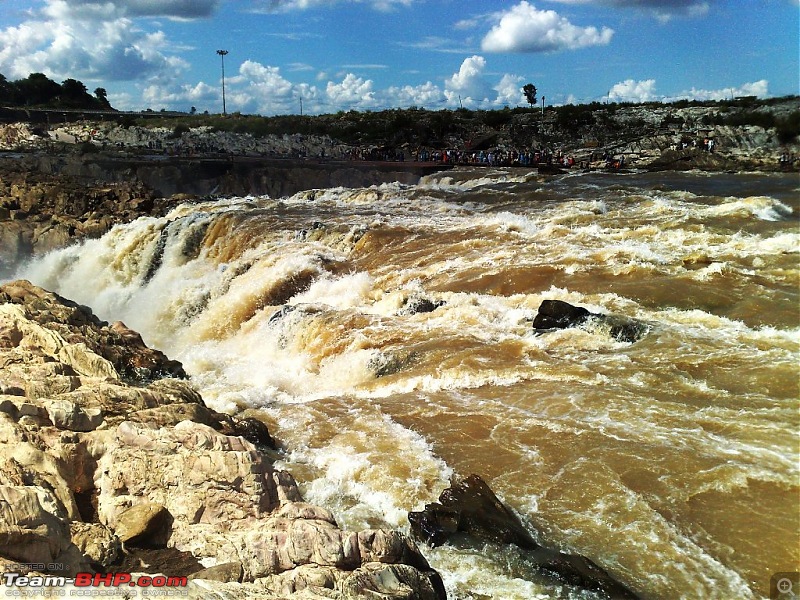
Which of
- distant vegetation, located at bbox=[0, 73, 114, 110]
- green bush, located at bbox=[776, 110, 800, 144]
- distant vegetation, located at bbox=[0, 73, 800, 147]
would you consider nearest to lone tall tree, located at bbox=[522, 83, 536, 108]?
distant vegetation, located at bbox=[0, 73, 800, 147]

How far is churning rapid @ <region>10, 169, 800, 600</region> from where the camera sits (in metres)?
5.58

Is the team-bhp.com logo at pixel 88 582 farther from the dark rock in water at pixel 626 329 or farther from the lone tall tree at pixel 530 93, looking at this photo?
the lone tall tree at pixel 530 93

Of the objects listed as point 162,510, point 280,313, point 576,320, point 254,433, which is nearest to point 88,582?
point 162,510

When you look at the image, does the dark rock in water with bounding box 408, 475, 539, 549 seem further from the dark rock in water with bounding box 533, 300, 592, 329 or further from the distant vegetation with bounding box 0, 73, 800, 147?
the distant vegetation with bounding box 0, 73, 800, 147

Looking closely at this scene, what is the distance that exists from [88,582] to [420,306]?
8.24 metres

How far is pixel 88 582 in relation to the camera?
11.2 feet

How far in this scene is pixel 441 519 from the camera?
5.41 meters

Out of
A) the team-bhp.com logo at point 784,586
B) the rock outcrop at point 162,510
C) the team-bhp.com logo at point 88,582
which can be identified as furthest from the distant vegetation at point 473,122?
the team-bhp.com logo at point 88,582

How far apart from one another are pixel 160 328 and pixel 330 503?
9.60 meters

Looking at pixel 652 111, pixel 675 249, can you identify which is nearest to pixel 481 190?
pixel 675 249

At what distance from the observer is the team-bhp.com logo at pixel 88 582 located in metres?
3.13

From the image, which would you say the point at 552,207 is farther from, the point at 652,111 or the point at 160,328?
the point at 652,111

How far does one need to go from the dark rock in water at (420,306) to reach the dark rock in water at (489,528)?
5587mm

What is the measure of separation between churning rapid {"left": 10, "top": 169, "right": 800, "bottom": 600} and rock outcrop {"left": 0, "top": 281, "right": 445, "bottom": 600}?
3.58 ft
